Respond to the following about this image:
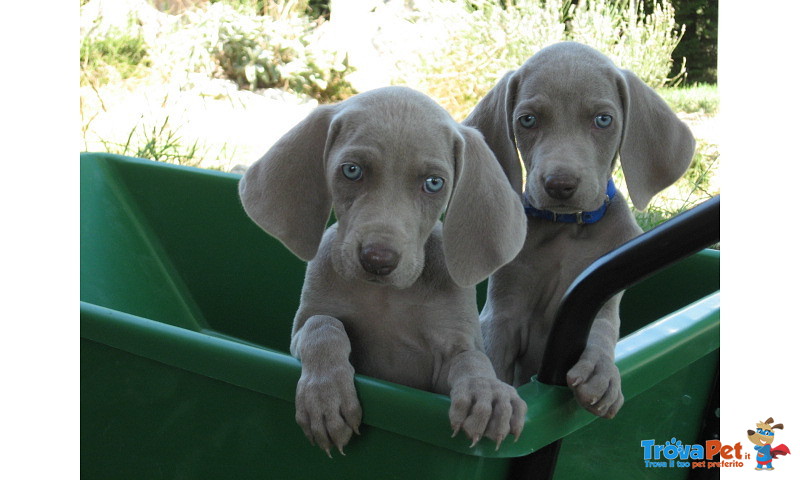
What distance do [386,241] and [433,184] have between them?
0.14 m

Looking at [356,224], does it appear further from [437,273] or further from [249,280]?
[249,280]

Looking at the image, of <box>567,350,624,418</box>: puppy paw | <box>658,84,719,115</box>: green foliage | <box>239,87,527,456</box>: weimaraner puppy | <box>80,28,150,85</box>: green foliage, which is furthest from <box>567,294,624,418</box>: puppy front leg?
<box>80,28,150,85</box>: green foliage

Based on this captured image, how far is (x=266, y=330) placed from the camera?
9.23ft

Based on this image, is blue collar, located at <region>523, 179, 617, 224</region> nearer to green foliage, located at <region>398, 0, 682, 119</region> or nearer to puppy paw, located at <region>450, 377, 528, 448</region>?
puppy paw, located at <region>450, 377, 528, 448</region>

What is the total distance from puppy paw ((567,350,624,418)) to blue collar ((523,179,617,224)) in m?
0.38

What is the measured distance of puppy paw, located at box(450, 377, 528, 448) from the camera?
110 centimetres

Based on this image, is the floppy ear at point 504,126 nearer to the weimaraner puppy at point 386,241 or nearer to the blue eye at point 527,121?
the blue eye at point 527,121

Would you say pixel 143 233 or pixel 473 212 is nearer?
pixel 473 212

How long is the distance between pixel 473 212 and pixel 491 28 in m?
4.36

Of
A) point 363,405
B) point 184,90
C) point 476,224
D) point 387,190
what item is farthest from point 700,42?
point 363,405

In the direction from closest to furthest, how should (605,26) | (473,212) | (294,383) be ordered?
1. (294,383)
2. (473,212)
3. (605,26)

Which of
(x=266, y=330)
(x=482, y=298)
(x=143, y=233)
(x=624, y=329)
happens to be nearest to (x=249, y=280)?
(x=266, y=330)

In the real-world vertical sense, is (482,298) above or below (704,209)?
below
